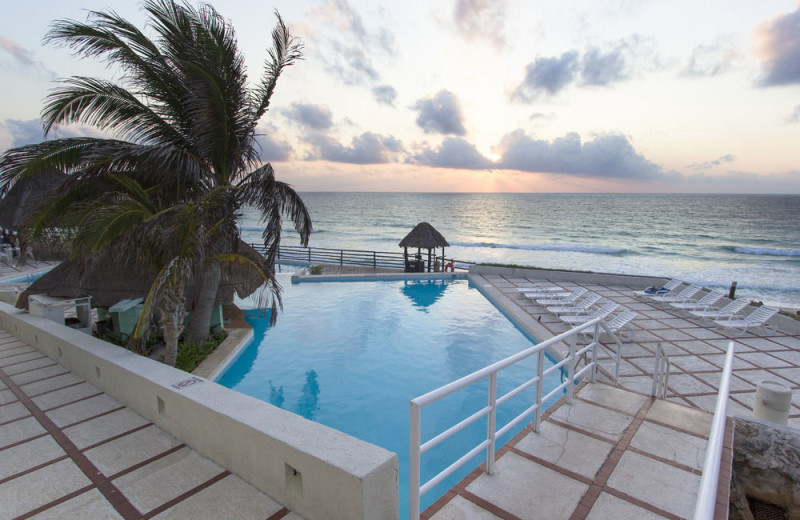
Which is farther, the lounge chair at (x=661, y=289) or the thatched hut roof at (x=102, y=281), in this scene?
the lounge chair at (x=661, y=289)

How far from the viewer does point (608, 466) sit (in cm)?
285

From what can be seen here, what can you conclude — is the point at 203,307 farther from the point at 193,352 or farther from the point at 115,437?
the point at 115,437

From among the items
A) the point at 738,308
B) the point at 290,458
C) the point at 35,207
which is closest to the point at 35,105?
the point at 35,207

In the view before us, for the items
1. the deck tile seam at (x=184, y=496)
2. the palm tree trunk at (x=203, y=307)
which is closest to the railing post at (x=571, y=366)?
the deck tile seam at (x=184, y=496)

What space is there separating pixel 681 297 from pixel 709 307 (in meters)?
0.81

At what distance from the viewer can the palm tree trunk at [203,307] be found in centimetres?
724

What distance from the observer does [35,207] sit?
220 inches

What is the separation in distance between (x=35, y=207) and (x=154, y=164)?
165 centimetres

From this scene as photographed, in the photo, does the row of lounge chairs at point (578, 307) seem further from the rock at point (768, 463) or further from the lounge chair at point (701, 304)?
the rock at point (768, 463)

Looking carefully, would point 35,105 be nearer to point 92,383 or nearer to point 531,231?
point 92,383

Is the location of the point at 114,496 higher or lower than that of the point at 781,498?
higher

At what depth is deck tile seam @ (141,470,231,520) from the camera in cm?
238

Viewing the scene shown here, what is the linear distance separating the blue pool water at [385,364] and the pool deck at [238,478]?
2.16 meters

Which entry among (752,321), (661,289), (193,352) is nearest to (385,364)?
(193,352)
